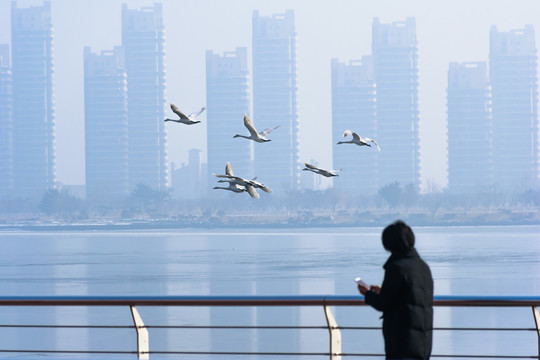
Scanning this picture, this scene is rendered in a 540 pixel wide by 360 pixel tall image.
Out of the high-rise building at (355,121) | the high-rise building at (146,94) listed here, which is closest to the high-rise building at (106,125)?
the high-rise building at (146,94)

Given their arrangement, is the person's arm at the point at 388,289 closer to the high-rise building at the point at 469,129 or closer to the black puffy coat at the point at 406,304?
the black puffy coat at the point at 406,304

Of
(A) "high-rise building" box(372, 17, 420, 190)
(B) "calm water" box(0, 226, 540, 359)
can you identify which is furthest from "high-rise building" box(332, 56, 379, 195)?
(B) "calm water" box(0, 226, 540, 359)

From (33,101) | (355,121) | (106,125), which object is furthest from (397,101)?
(33,101)

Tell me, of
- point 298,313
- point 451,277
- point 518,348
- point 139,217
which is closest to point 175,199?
point 139,217

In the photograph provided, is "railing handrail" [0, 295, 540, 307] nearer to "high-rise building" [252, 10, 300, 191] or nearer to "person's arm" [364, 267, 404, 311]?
"person's arm" [364, 267, 404, 311]

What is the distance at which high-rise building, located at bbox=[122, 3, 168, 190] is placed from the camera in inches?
6422

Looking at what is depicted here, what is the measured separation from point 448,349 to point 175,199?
125408 mm

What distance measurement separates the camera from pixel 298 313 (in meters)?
31.5

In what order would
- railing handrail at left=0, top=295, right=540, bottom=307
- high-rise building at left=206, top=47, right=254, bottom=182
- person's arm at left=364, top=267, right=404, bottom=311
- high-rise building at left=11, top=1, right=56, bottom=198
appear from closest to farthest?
person's arm at left=364, top=267, right=404, bottom=311 < railing handrail at left=0, top=295, right=540, bottom=307 < high-rise building at left=206, top=47, right=254, bottom=182 < high-rise building at left=11, top=1, right=56, bottom=198

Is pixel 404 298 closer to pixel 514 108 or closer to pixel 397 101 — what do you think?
pixel 514 108

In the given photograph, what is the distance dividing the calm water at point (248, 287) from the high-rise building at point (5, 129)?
84.3m

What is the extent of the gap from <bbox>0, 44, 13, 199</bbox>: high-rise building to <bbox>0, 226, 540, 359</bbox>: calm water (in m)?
84.3

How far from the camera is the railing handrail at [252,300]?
382cm

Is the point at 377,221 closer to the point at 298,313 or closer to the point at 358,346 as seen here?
the point at 298,313
